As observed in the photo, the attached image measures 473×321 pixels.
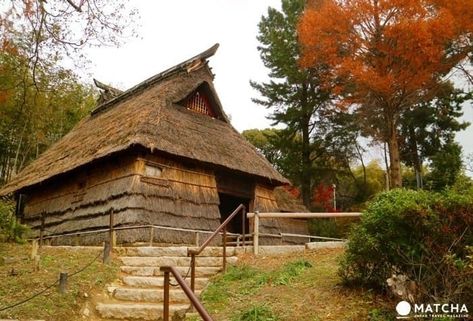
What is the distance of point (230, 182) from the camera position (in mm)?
16516

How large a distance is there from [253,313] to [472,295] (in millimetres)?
2700

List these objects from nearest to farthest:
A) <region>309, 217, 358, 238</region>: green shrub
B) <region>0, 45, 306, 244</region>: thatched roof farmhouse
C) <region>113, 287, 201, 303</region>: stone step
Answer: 1. <region>113, 287, 201, 303</region>: stone step
2. <region>0, 45, 306, 244</region>: thatched roof farmhouse
3. <region>309, 217, 358, 238</region>: green shrub

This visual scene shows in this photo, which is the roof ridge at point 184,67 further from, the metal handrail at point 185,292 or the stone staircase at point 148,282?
the metal handrail at point 185,292

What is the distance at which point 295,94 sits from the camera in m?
27.3

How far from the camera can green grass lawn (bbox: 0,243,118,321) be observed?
6273 mm

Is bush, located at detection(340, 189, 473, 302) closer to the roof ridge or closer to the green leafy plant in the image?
the green leafy plant

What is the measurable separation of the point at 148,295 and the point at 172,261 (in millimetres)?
1635

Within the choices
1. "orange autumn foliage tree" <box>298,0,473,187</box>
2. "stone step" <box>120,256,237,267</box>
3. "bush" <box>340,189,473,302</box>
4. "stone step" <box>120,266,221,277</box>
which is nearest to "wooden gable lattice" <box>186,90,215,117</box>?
"orange autumn foliage tree" <box>298,0,473,187</box>

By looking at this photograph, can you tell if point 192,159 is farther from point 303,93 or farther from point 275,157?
point 275,157

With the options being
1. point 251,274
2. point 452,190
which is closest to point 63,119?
point 251,274

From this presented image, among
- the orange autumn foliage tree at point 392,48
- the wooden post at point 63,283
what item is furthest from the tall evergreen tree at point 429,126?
the wooden post at point 63,283

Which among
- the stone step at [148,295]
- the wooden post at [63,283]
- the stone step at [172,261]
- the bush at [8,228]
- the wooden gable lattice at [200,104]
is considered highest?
the wooden gable lattice at [200,104]

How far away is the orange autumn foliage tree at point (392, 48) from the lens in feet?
65.8

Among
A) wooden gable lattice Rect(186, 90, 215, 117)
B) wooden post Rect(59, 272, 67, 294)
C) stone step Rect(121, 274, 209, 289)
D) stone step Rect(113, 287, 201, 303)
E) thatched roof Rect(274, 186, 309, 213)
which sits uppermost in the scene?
wooden gable lattice Rect(186, 90, 215, 117)
